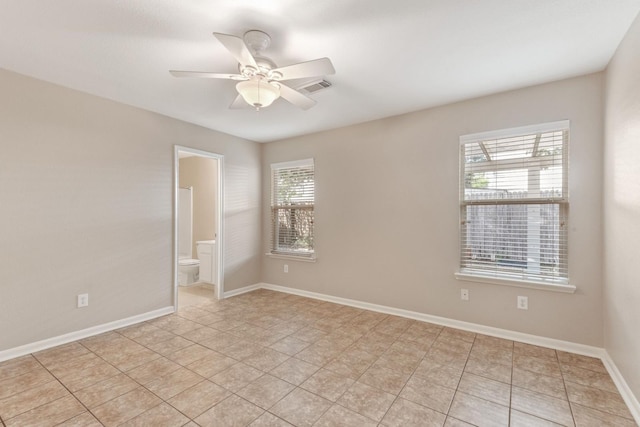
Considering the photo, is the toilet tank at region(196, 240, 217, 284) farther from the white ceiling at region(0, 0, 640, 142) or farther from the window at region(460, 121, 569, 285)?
the window at region(460, 121, 569, 285)

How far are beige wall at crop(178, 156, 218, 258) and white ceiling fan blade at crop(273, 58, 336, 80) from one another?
390cm

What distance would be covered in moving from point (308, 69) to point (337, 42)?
439 millimetres

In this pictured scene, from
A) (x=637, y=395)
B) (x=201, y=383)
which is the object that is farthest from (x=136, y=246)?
(x=637, y=395)

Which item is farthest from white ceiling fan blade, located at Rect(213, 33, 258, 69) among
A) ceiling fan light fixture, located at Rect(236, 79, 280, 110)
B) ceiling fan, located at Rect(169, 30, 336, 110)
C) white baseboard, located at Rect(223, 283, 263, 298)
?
white baseboard, located at Rect(223, 283, 263, 298)

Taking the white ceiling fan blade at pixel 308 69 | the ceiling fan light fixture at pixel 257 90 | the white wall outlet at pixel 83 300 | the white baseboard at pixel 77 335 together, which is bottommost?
the white baseboard at pixel 77 335

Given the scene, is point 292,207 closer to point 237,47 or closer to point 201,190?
point 201,190

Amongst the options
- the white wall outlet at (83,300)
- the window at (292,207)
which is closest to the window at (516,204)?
the window at (292,207)

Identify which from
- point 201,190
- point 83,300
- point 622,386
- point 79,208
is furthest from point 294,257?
point 622,386

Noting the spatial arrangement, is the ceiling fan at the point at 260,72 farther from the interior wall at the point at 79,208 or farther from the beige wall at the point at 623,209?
the beige wall at the point at 623,209

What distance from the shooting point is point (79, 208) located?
9.84ft

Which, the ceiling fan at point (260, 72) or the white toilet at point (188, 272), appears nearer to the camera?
the ceiling fan at point (260, 72)

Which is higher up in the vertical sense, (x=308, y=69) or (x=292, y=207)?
(x=308, y=69)

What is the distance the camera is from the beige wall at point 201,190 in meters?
5.62

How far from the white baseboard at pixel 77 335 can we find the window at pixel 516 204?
3.63 m
